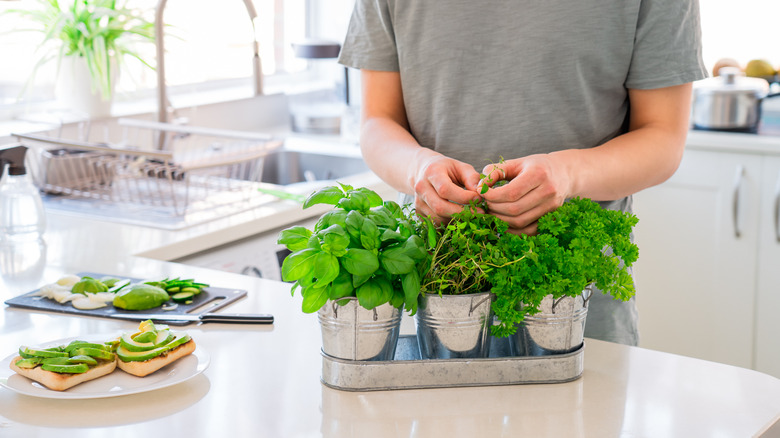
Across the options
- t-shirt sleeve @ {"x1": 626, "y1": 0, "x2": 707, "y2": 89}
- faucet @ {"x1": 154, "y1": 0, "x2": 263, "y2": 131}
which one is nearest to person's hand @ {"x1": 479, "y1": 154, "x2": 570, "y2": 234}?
t-shirt sleeve @ {"x1": 626, "y1": 0, "x2": 707, "y2": 89}

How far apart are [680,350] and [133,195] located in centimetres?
177

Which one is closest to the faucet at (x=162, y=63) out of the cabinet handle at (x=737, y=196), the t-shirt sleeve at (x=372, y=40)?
the t-shirt sleeve at (x=372, y=40)

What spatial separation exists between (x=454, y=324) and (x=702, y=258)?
192 cm

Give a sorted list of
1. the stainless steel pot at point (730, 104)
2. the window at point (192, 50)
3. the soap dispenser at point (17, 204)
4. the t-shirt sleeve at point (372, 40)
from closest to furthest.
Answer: the t-shirt sleeve at point (372, 40) < the soap dispenser at point (17, 204) < the window at point (192, 50) < the stainless steel pot at point (730, 104)

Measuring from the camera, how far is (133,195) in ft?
6.17

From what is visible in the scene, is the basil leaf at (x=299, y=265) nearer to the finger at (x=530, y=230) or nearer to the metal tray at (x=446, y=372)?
the metal tray at (x=446, y=372)

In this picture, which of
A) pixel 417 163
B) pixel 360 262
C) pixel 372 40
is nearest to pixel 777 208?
pixel 372 40

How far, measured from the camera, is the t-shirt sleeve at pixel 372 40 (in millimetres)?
1216

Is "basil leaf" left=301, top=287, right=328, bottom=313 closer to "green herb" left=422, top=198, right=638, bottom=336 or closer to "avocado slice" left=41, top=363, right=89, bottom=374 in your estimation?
"green herb" left=422, top=198, right=638, bottom=336

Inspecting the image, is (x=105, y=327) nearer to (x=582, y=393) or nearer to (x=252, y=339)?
(x=252, y=339)

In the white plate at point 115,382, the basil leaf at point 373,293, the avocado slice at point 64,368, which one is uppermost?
the basil leaf at point 373,293

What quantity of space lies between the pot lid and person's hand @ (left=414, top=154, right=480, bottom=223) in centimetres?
188

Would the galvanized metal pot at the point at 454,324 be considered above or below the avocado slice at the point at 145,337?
above

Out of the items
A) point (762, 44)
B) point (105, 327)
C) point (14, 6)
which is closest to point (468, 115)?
point (105, 327)
